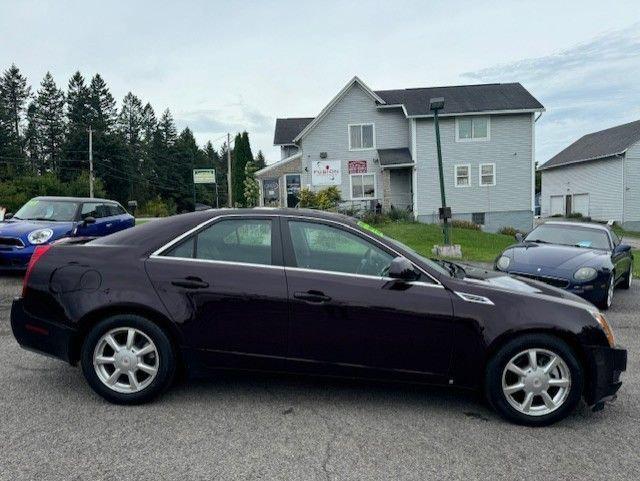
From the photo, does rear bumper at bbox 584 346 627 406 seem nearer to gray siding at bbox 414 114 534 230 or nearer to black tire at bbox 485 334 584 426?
black tire at bbox 485 334 584 426

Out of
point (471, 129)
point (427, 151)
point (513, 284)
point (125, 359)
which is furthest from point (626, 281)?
point (471, 129)

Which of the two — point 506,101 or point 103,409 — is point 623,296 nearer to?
point 103,409

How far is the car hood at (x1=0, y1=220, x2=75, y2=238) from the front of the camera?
8.94 m

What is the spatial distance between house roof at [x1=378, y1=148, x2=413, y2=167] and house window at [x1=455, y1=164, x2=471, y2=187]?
109 inches

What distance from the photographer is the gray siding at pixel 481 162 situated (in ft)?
91.9

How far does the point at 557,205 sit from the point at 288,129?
1033 inches

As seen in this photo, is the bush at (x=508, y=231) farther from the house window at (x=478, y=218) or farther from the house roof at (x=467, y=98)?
the house roof at (x=467, y=98)

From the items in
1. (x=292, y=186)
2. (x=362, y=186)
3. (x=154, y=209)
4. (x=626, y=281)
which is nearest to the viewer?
(x=626, y=281)

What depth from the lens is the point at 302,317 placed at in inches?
149

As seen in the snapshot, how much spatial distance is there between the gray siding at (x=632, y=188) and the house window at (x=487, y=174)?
44.1 ft

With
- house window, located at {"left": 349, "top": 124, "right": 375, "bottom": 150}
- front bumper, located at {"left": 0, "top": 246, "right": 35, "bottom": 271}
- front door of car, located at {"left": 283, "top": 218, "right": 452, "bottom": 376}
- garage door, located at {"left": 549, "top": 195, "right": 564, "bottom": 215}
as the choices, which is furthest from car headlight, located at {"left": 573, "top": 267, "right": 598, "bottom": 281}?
garage door, located at {"left": 549, "top": 195, "right": 564, "bottom": 215}

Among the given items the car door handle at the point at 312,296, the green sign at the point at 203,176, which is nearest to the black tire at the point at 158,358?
the car door handle at the point at 312,296

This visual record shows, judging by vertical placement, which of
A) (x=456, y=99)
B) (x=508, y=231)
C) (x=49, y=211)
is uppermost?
(x=456, y=99)

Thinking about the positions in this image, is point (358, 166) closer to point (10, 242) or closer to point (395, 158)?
point (395, 158)
